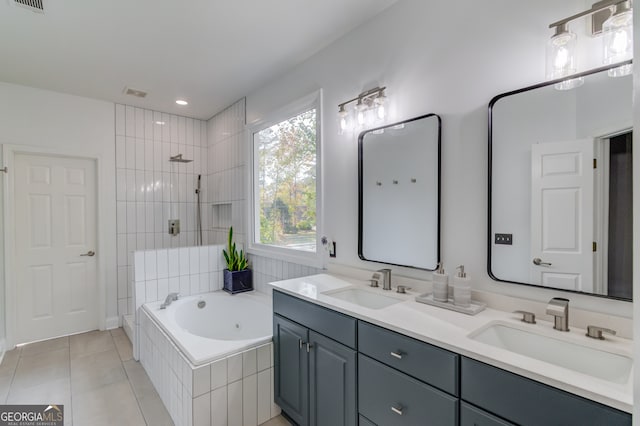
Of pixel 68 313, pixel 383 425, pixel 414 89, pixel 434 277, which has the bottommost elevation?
pixel 68 313

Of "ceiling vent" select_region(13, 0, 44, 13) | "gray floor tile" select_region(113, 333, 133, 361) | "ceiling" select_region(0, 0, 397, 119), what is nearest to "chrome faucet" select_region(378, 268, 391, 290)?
"ceiling" select_region(0, 0, 397, 119)

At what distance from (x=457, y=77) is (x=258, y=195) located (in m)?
2.29

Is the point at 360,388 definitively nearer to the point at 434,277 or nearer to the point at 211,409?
the point at 434,277

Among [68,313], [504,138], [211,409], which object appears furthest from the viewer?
[68,313]

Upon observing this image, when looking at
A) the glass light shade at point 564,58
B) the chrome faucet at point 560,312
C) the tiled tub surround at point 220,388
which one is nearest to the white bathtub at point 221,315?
the tiled tub surround at point 220,388

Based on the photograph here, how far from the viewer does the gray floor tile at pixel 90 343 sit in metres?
2.95

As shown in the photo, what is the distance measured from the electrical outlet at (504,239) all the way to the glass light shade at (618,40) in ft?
Result: 2.31

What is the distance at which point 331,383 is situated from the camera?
1590mm

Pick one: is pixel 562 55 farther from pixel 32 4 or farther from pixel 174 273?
pixel 174 273

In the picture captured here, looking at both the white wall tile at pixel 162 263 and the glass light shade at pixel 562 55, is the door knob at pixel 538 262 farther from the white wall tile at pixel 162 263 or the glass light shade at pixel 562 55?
the white wall tile at pixel 162 263

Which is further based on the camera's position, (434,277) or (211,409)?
(211,409)

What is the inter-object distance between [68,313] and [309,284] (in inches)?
121

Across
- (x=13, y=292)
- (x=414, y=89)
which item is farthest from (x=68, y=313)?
(x=414, y=89)

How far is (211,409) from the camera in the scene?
1.75 meters
